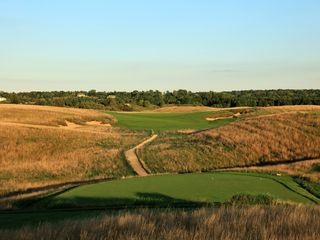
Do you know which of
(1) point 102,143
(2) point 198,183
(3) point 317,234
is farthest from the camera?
(1) point 102,143

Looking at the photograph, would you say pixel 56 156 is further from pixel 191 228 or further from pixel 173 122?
pixel 191 228

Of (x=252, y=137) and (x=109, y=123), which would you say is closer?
(x=252, y=137)

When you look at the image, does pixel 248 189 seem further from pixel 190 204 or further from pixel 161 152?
pixel 161 152

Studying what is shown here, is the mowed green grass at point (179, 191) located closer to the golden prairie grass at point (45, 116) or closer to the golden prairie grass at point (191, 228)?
the golden prairie grass at point (191, 228)

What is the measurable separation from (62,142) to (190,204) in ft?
107

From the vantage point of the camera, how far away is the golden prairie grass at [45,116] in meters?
59.2

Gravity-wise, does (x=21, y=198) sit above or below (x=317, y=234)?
below

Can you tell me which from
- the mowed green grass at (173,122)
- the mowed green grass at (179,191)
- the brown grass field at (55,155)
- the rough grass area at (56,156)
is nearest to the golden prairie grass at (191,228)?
the mowed green grass at (179,191)

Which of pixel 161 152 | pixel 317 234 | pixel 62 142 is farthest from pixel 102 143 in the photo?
pixel 317 234

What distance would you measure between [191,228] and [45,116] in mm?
57796

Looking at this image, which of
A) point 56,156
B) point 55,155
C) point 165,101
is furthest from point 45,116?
point 165,101

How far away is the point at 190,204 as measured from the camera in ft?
37.4

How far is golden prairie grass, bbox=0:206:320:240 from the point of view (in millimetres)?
5496

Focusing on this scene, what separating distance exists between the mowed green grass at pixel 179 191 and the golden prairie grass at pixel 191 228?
5.28 metres
